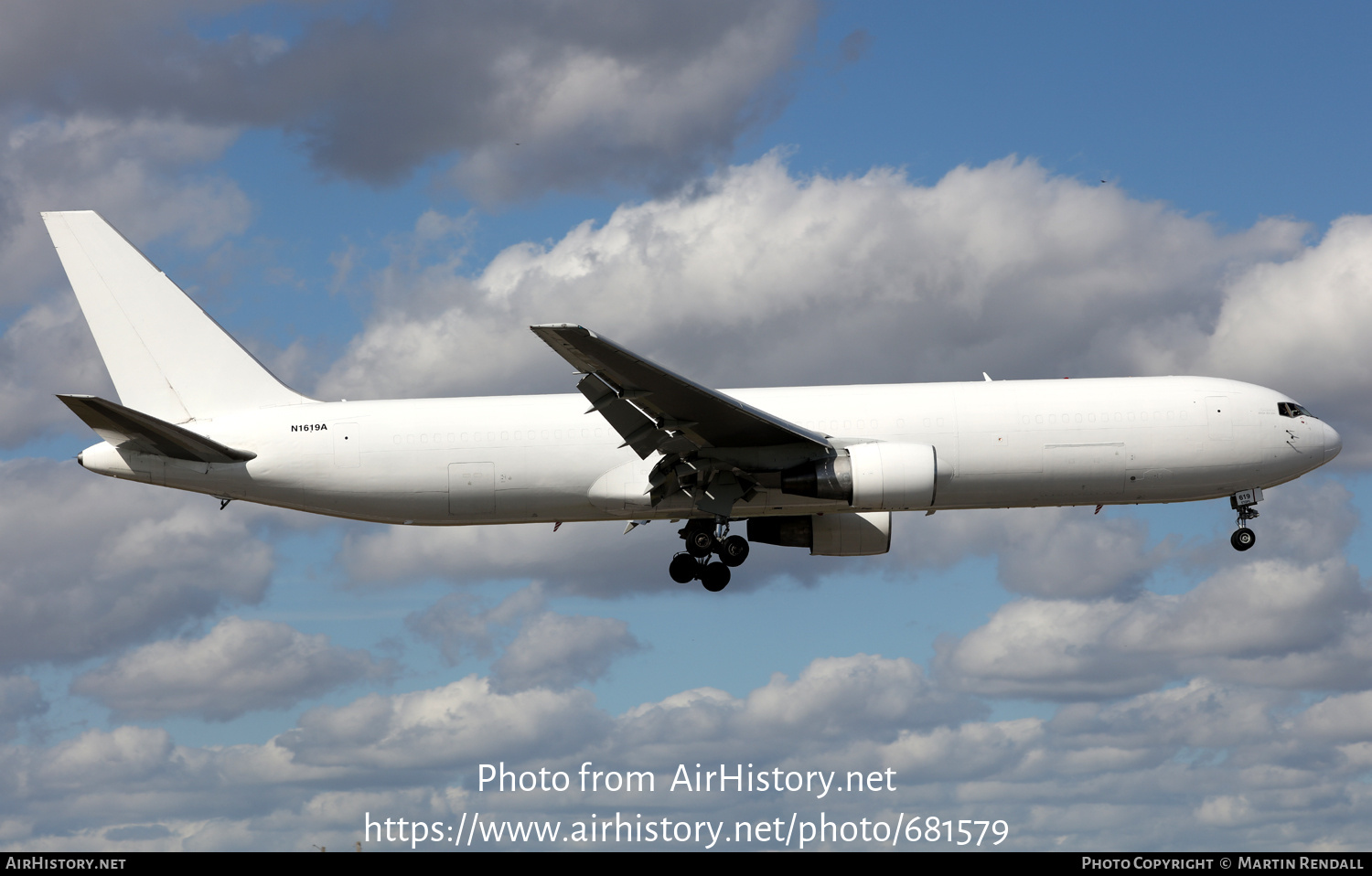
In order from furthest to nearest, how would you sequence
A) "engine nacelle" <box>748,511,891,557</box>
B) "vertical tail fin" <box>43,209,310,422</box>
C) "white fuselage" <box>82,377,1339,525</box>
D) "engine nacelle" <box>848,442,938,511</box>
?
"engine nacelle" <box>748,511,891,557</box> < "vertical tail fin" <box>43,209,310,422</box> < "white fuselage" <box>82,377,1339,525</box> < "engine nacelle" <box>848,442,938,511</box>

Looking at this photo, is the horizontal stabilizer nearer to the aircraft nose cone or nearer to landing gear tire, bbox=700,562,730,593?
landing gear tire, bbox=700,562,730,593

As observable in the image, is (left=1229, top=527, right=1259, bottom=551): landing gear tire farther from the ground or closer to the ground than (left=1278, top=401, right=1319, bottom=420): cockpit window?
closer to the ground

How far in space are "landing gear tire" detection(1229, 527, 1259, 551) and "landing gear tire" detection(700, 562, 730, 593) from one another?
1308 cm

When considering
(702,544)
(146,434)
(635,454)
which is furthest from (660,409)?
(146,434)

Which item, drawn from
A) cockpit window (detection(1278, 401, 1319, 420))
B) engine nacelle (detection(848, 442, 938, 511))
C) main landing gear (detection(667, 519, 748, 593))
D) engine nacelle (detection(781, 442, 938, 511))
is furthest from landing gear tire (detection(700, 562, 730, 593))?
cockpit window (detection(1278, 401, 1319, 420))

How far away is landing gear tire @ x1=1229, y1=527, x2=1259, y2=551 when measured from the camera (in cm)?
3331

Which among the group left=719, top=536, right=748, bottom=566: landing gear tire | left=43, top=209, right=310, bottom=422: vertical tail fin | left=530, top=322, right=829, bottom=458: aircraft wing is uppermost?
left=43, top=209, right=310, bottom=422: vertical tail fin

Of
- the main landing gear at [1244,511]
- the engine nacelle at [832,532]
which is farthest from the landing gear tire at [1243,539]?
the engine nacelle at [832,532]

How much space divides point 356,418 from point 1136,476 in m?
19.1

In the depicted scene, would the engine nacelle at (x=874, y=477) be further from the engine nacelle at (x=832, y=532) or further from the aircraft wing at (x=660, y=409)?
the engine nacelle at (x=832, y=532)

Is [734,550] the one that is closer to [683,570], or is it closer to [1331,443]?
[683,570]

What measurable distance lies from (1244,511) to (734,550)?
42.7ft

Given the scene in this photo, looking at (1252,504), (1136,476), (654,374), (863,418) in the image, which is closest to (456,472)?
(654,374)

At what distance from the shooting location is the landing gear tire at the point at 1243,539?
33.3 meters
